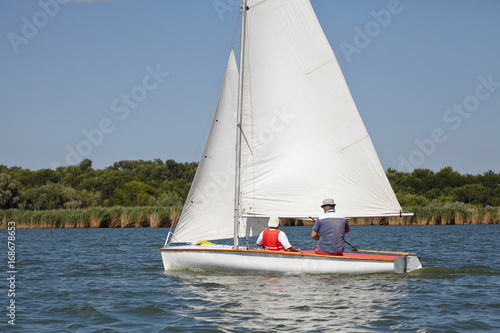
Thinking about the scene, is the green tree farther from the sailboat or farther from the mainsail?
the mainsail

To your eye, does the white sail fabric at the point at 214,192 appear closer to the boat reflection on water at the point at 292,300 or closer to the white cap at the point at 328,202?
the boat reflection on water at the point at 292,300

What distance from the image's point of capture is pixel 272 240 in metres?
12.0

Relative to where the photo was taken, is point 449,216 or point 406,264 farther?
point 449,216

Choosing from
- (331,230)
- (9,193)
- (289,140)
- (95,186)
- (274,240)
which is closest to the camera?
(331,230)

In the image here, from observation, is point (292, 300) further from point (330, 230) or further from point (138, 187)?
point (138, 187)

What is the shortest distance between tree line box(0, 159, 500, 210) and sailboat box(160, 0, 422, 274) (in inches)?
1274

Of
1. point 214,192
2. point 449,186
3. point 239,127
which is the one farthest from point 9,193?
point 449,186

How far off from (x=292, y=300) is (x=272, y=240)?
2430 millimetres

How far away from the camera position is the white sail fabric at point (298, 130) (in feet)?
42.1

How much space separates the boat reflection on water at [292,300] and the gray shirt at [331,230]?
568 mm

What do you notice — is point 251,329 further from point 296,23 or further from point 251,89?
→ point 296,23

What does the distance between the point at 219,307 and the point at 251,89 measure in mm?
5304

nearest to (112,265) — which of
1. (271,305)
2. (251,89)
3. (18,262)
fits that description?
(18,262)

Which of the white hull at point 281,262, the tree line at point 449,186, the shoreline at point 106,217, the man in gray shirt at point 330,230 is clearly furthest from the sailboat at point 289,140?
the tree line at point 449,186
